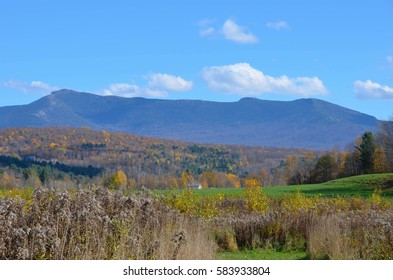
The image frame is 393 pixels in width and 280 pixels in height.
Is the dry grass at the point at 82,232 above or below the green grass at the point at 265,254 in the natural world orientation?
above

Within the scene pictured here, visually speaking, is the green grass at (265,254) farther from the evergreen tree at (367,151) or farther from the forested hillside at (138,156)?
the forested hillside at (138,156)

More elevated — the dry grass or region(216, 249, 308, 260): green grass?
the dry grass

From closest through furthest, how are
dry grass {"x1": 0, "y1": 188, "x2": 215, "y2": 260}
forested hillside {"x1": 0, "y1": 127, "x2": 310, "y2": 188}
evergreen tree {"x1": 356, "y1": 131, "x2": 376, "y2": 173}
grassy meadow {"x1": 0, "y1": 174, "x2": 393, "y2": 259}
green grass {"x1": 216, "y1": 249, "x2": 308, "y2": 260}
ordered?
1. dry grass {"x1": 0, "y1": 188, "x2": 215, "y2": 260}
2. grassy meadow {"x1": 0, "y1": 174, "x2": 393, "y2": 259}
3. green grass {"x1": 216, "y1": 249, "x2": 308, "y2": 260}
4. evergreen tree {"x1": 356, "y1": 131, "x2": 376, "y2": 173}
5. forested hillside {"x1": 0, "y1": 127, "x2": 310, "y2": 188}

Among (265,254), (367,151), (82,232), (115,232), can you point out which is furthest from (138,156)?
(82,232)

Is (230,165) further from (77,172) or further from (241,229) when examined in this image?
(241,229)

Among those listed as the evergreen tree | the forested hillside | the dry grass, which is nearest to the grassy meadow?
the dry grass

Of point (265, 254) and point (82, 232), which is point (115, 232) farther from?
point (265, 254)

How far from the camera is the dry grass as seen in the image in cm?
844

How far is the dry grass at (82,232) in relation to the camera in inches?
332

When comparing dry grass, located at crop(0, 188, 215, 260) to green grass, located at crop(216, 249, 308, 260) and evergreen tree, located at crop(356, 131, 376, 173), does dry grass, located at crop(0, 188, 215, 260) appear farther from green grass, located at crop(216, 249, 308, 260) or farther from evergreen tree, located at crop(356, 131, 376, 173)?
evergreen tree, located at crop(356, 131, 376, 173)

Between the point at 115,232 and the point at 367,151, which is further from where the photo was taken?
the point at 367,151

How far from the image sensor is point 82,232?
30.5 ft

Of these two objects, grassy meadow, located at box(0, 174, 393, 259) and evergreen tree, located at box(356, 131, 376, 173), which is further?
evergreen tree, located at box(356, 131, 376, 173)

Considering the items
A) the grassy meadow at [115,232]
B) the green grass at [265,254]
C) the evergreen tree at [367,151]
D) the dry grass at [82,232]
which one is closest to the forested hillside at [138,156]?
the evergreen tree at [367,151]
